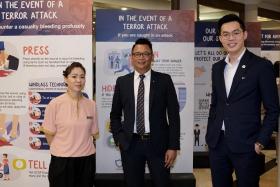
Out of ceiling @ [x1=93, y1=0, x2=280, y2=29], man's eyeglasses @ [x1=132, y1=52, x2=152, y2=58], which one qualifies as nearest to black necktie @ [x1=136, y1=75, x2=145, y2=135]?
man's eyeglasses @ [x1=132, y1=52, x2=152, y2=58]

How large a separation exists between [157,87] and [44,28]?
4.43ft

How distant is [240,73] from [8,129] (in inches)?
89.8

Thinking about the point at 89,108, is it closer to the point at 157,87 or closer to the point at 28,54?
the point at 157,87

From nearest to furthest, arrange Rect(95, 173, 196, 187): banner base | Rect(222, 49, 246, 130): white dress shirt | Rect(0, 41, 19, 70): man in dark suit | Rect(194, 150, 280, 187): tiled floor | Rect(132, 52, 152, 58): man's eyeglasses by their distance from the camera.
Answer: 1. Rect(222, 49, 246, 130): white dress shirt
2. Rect(132, 52, 152, 58): man's eyeglasses
3. Rect(0, 41, 19, 70): man in dark suit
4. Rect(95, 173, 196, 187): banner base
5. Rect(194, 150, 280, 187): tiled floor

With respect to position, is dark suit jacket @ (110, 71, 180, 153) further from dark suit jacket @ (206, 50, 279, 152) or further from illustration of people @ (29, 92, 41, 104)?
illustration of people @ (29, 92, 41, 104)

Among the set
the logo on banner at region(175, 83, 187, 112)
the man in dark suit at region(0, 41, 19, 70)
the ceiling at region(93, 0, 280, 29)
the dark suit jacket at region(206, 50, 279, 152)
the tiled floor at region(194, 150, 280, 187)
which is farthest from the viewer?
the ceiling at region(93, 0, 280, 29)

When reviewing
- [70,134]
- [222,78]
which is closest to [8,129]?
[70,134]

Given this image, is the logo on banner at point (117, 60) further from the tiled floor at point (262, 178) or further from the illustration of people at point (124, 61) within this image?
the tiled floor at point (262, 178)

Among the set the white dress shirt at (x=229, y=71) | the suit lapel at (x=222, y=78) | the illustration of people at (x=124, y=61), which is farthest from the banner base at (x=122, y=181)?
the suit lapel at (x=222, y=78)

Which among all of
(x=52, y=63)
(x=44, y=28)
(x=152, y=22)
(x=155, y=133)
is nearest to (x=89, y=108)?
(x=155, y=133)

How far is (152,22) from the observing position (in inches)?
143

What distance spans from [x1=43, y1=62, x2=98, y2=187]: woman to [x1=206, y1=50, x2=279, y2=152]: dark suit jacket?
3.26 ft

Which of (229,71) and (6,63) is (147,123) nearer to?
(229,71)

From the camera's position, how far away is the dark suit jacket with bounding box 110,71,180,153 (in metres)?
2.59
